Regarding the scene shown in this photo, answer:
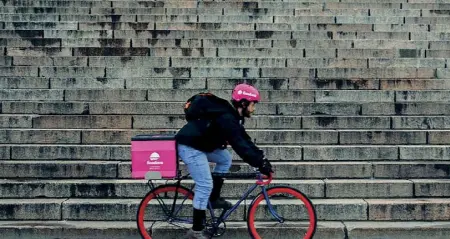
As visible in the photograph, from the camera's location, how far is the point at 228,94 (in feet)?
26.9

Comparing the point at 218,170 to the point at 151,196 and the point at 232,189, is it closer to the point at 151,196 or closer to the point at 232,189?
the point at 151,196

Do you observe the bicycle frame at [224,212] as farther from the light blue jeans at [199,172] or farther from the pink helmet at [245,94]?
the pink helmet at [245,94]

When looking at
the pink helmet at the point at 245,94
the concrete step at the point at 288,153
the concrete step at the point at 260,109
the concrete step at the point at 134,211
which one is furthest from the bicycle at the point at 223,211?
the concrete step at the point at 260,109

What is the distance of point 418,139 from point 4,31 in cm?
812

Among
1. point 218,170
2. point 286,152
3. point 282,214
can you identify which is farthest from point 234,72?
point 218,170

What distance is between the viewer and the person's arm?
15.5ft

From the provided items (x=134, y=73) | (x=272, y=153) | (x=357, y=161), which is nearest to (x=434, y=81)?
(x=357, y=161)

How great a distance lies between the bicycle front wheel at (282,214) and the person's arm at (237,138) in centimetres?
59

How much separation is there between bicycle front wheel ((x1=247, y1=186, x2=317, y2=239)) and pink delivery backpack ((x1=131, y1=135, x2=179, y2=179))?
36.6 inches

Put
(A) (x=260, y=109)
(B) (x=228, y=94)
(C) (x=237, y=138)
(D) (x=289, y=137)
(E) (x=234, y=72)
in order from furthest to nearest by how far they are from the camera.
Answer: (E) (x=234, y=72), (B) (x=228, y=94), (A) (x=260, y=109), (D) (x=289, y=137), (C) (x=237, y=138)

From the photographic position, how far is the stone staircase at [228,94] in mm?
6105

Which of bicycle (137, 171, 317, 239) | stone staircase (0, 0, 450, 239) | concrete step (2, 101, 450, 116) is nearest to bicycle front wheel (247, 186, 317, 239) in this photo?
bicycle (137, 171, 317, 239)

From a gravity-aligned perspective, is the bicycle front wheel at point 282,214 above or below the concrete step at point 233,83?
below

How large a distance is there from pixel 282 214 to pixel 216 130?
5.50 feet
